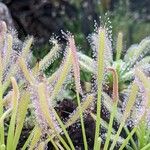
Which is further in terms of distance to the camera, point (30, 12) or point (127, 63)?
point (30, 12)

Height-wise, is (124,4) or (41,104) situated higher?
(124,4)

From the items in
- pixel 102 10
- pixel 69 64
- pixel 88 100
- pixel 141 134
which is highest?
pixel 102 10

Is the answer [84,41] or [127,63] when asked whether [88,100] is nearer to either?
[127,63]

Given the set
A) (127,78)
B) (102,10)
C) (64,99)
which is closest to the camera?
(64,99)

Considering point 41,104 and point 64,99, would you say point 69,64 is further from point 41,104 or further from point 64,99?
point 64,99

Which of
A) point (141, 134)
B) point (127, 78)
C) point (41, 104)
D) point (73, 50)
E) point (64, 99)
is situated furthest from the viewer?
point (127, 78)

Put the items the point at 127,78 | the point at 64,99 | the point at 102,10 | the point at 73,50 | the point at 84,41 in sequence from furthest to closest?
the point at 102,10
the point at 84,41
the point at 127,78
the point at 64,99
the point at 73,50

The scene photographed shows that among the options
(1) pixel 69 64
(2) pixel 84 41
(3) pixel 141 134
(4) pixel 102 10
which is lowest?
(3) pixel 141 134

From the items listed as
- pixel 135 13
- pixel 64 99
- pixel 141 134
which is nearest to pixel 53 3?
pixel 135 13

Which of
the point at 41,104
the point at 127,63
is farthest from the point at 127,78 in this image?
the point at 41,104
